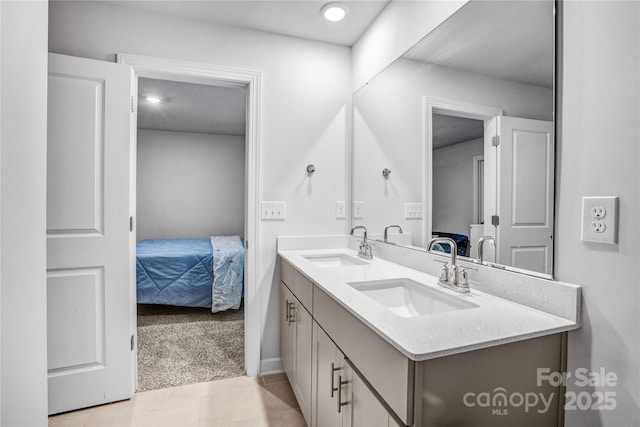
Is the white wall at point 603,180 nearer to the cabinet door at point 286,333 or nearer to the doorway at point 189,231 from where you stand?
the cabinet door at point 286,333

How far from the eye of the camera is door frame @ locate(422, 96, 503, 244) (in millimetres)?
1233

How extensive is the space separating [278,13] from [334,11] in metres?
0.34

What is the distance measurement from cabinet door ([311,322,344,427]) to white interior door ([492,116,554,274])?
0.72 meters

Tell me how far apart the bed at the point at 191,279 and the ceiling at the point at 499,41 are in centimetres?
275

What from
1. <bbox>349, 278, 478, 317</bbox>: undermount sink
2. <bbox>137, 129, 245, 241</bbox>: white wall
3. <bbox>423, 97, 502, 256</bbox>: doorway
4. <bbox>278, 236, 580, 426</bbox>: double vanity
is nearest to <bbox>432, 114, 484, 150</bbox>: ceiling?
<bbox>423, 97, 502, 256</bbox>: doorway

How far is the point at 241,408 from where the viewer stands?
1769 mm

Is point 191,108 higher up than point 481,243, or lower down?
higher up

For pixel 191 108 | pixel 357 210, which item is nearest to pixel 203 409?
pixel 357 210

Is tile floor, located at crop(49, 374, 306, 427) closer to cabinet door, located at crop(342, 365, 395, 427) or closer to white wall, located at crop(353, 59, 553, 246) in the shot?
cabinet door, located at crop(342, 365, 395, 427)

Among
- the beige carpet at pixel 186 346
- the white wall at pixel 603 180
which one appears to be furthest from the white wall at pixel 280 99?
the white wall at pixel 603 180

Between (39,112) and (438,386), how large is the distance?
1.68 meters

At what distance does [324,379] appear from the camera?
1289mm

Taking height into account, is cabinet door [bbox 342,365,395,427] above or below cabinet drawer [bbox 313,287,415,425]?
below

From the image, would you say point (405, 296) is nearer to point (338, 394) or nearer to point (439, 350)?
point (338, 394)
